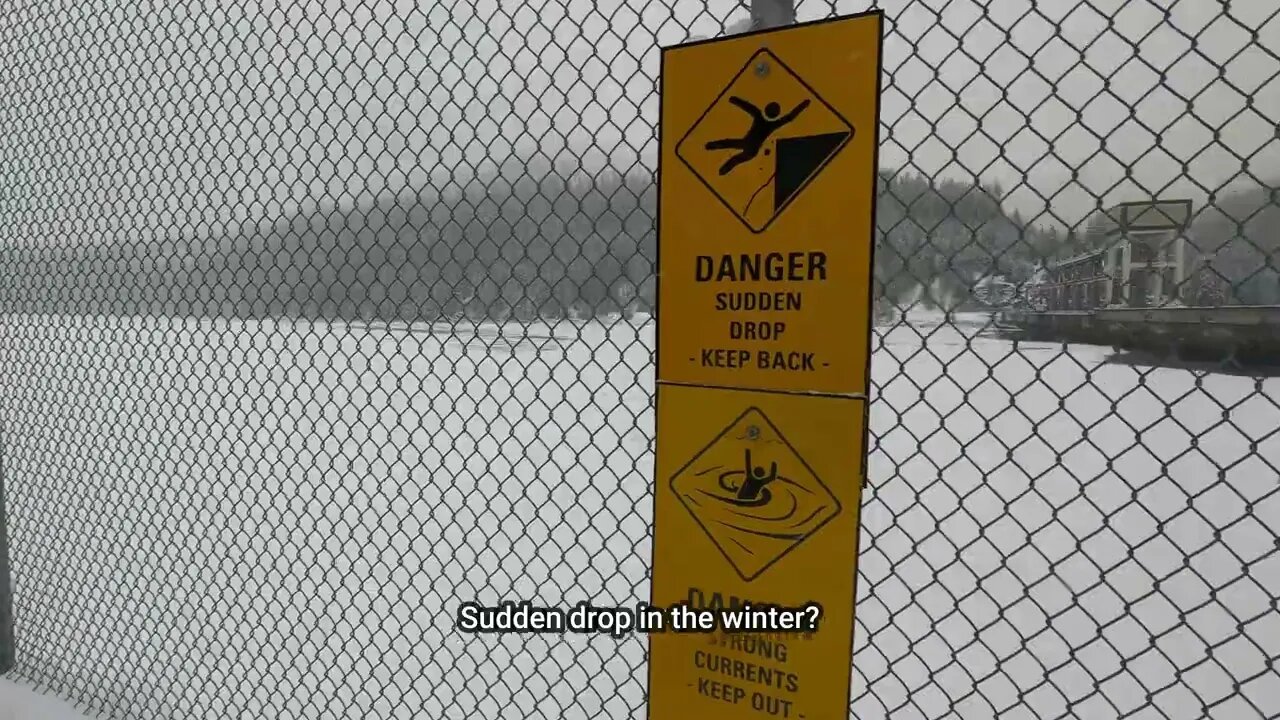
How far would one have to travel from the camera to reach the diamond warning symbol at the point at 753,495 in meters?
1.47

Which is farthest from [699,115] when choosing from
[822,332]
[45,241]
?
[45,241]

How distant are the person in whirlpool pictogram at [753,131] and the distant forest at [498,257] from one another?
7.8 inches

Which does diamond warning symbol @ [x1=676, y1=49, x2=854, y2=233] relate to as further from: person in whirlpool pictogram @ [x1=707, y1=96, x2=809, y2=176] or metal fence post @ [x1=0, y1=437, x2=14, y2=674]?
metal fence post @ [x1=0, y1=437, x2=14, y2=674]

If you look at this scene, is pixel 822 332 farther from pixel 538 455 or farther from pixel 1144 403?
pixel 1144 403

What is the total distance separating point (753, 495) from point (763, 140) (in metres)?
0.70

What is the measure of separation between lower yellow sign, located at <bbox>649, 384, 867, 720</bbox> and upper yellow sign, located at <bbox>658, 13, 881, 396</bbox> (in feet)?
0.24

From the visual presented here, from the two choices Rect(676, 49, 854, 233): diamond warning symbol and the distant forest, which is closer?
Rect(676, 49, 854, 233): diamond warning symbol

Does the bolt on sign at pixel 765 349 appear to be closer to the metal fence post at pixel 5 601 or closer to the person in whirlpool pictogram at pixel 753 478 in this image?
the person in whirlpool pictogram at pixel 753 478

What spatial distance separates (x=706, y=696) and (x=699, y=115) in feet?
4.01

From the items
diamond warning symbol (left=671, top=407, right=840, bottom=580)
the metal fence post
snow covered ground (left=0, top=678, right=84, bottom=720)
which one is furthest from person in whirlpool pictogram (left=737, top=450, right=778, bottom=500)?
the metal fence post

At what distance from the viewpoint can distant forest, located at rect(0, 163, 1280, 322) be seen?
5.72 ft

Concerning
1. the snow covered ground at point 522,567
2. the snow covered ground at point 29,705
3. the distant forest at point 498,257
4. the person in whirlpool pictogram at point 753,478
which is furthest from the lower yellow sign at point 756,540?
the snow covered ground at point 29,705

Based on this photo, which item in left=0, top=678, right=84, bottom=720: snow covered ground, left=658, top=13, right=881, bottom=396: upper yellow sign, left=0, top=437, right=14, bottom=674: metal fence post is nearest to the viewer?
left=658, top=13, right=881, bottom=396: upper yellow sign

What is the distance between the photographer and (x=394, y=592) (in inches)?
154
